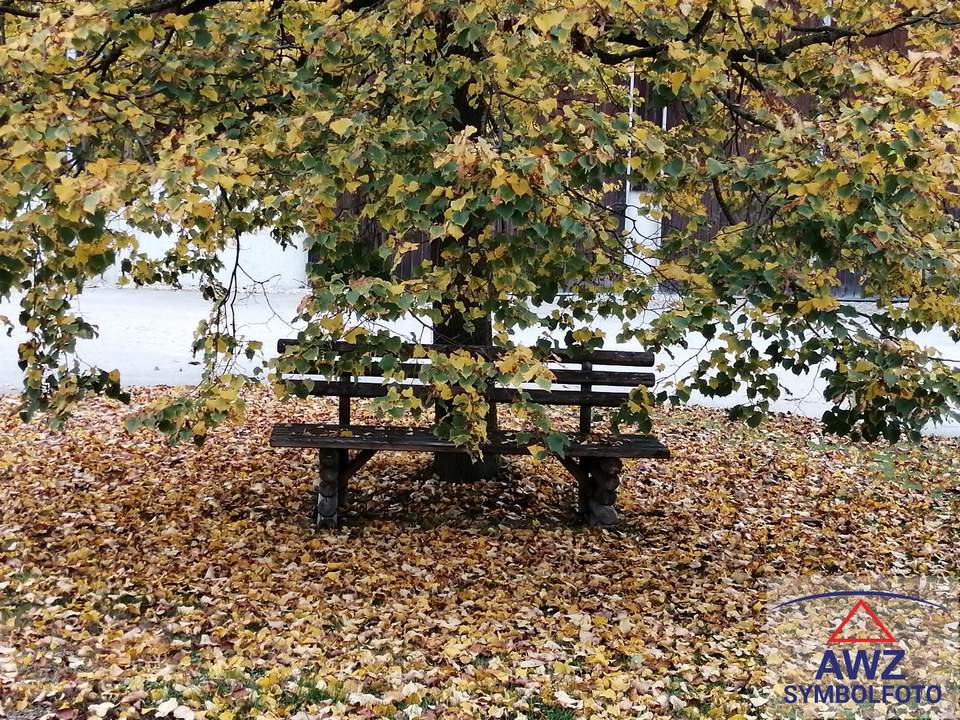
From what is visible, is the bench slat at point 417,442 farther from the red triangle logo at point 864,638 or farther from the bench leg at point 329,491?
the red triangle logo at point 864,638

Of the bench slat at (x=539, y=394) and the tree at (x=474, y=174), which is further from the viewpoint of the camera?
the bench slat at (x=539, y=394)

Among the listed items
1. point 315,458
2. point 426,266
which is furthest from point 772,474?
point 426,266

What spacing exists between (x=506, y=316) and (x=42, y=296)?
80.0 inches

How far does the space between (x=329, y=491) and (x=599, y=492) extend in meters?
1.52

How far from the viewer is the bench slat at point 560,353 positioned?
4.10 m

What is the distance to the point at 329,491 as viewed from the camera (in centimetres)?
515

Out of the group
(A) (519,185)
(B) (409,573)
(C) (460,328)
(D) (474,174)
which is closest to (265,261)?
(C) (460,328)

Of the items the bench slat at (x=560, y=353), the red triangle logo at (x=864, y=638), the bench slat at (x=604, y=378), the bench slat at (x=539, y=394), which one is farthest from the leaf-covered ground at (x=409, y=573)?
the bench slat at (x=560, y=353)

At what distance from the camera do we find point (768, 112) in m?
3.77

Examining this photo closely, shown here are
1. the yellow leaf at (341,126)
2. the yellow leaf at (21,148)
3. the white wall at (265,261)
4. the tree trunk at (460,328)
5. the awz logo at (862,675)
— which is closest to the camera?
the yellow leaf at (21,148)

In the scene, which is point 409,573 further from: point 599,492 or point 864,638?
point 864,638

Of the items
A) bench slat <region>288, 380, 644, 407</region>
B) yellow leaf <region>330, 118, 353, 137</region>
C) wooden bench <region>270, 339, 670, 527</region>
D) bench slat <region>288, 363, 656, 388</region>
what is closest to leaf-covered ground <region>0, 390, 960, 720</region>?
wooden bench <region>270, 339, 670, 527</region>

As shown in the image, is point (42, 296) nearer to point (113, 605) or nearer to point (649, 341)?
point (113, 605)

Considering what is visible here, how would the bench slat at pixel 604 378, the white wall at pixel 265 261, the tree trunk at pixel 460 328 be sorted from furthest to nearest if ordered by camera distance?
the white wall at pixel 265 261 → the bench slat at pixel 604 378 → the tree trunk at pixel 460 328
